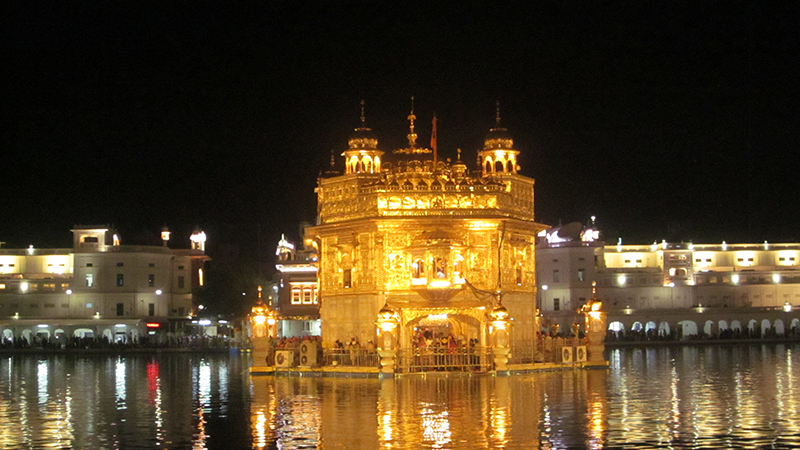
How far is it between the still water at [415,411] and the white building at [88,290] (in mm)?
47983

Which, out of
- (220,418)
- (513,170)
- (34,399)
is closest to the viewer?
(220,418)

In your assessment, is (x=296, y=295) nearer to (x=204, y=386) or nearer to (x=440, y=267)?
(x=440, y=267)

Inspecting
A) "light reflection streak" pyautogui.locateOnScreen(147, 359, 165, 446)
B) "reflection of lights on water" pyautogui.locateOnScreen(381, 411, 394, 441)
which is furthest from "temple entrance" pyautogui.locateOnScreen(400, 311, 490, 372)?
"reflection of lights on water" pyautogui.locateOnScreen(381, 411, 394, 441)

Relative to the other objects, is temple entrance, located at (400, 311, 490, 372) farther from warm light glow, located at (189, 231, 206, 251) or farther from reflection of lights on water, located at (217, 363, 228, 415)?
warm light glow, located at (189, 231, 206, 251)

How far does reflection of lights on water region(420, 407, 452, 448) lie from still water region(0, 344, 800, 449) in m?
0.02

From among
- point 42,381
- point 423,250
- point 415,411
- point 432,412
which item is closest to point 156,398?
point 415,411

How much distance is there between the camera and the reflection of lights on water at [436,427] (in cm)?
2027

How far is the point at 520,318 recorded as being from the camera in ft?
139

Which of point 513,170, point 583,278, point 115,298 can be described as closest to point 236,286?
point 115,298

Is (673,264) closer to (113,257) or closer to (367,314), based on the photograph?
(113,257)

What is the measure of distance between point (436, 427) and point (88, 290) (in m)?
69.4

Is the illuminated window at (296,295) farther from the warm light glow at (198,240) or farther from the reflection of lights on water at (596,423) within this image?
the reflection of lights on water at (596,423)

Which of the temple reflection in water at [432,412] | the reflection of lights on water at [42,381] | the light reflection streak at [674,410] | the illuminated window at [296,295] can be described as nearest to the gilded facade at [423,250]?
the temple reflection in water at [432,412]

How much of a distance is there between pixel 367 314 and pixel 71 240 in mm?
57676
